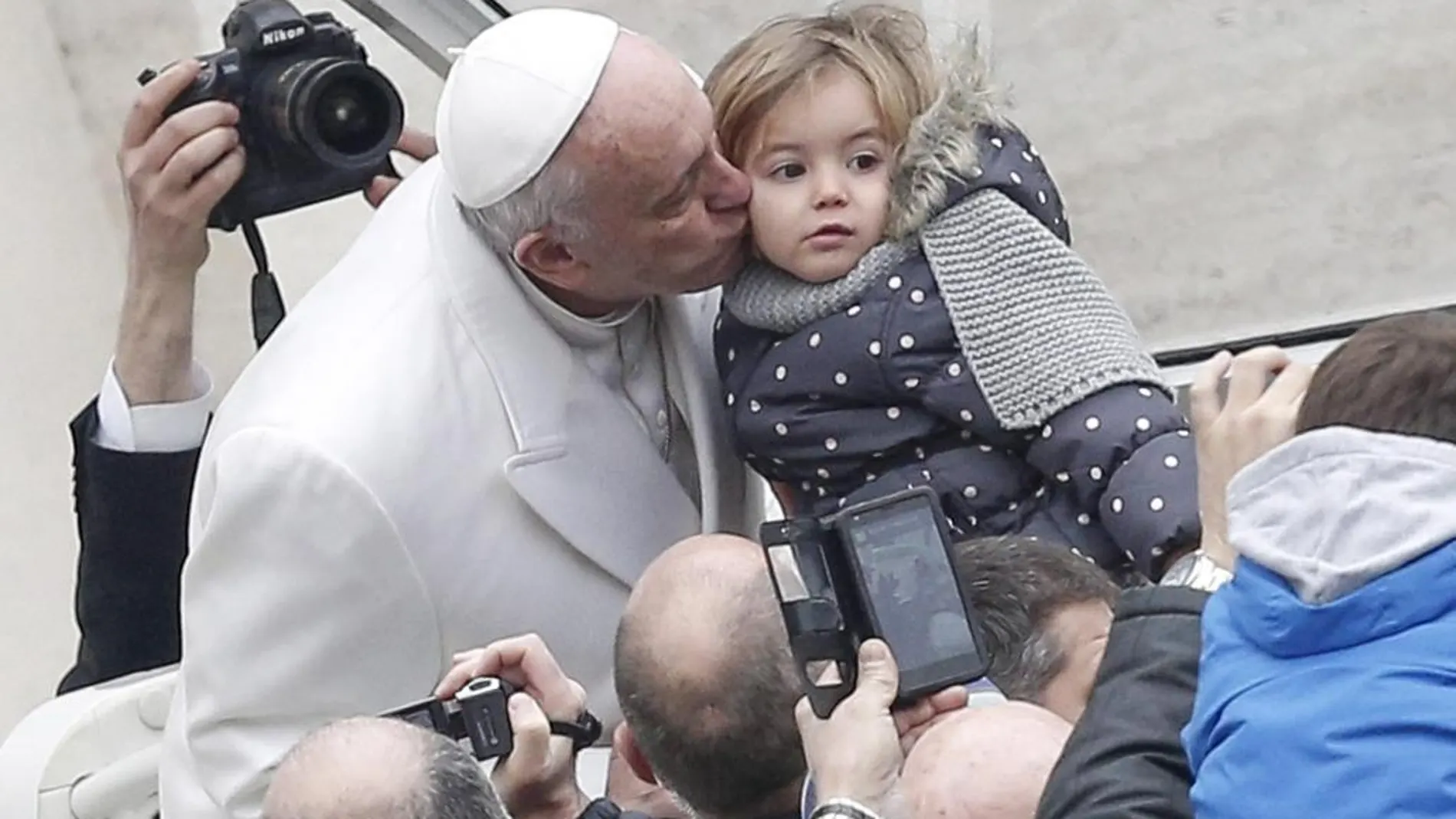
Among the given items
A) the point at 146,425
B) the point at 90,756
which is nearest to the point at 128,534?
the point at 146,425

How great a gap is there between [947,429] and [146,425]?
74 cm

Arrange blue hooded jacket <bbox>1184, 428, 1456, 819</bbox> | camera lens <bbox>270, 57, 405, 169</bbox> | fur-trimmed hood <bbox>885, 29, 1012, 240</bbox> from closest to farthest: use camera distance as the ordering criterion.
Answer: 1. blue hooded jacket <bbox>1184, 428, 1456, 819</bbox>
2. fur-trimmed hood <bbox>885, 29, 1012, 240</bbox>
3. camera lens <bbox>270, 57, 405, 169</bbox>

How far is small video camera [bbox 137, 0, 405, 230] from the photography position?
1.89 meters

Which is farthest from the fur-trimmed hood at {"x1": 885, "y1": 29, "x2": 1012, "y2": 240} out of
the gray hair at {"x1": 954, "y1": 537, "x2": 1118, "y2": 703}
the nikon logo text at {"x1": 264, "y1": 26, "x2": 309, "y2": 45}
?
the nikon logo text at {"x1": 264, "y1": 26, "x2": 309, "y2": 45}

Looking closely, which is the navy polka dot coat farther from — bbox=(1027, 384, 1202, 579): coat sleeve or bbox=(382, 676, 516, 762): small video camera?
bbox=(382, 676, 516, 762): small video camera

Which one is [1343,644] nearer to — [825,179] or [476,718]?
[476,718]

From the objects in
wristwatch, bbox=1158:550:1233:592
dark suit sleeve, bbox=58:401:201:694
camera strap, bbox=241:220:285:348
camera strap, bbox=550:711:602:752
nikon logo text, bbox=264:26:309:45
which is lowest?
dark suit sleeve, bbox=58:401:201:694

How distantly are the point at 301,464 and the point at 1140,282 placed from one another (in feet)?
3.88

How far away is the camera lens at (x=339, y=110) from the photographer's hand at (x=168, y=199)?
0.06 metres

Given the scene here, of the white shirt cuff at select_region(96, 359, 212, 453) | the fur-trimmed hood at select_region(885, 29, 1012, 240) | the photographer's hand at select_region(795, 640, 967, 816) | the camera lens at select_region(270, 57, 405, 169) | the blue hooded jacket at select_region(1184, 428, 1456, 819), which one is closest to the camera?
the blue hooded jacket at select_region(1184, 428, 1456, 819)

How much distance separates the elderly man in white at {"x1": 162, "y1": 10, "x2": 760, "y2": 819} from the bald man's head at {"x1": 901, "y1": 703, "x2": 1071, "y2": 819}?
2.26 feet

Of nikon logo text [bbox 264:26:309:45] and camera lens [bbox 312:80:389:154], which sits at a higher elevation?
nikon logo text [bbox 264:26:309:45]

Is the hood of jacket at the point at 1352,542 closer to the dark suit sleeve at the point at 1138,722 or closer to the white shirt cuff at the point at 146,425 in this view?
the dark suit sleeve at the point at 1138,722

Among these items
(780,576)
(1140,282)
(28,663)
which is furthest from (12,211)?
(780,576)
